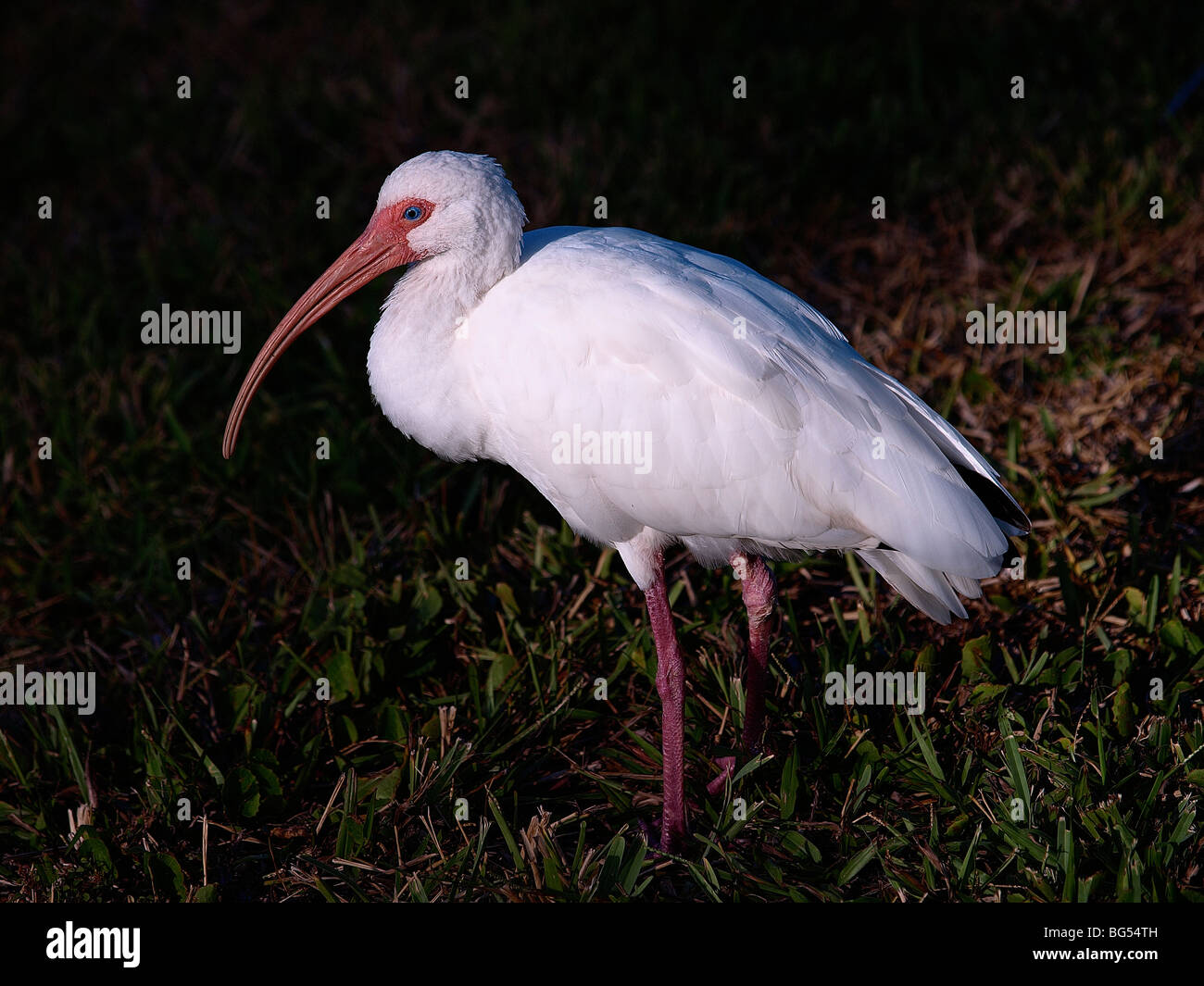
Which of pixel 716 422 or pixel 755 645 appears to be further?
pixel 755 645

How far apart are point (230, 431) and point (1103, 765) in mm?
2762

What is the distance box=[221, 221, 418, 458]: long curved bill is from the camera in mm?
3355

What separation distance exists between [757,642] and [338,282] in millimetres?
1682

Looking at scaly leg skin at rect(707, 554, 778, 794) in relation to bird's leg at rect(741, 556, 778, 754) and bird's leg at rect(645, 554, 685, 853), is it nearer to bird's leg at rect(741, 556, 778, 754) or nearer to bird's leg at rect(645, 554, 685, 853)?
bird's leg at rect(741, 556, 778, 754)

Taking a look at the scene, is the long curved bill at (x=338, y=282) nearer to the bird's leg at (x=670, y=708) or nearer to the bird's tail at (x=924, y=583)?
the bird's leg at (x=670, y=708)

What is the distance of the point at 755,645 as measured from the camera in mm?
3455

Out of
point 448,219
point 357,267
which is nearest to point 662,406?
point 448,219

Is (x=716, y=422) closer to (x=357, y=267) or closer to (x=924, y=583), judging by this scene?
(x=924, y=583)

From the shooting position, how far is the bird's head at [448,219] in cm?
321

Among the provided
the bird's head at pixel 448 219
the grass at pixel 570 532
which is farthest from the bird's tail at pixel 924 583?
the bird's head at pixel 448 219

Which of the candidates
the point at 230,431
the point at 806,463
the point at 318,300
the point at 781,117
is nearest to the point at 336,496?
the point at 230,431

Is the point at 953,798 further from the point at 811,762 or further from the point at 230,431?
the point at 230,431

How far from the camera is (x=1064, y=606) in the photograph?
373cm

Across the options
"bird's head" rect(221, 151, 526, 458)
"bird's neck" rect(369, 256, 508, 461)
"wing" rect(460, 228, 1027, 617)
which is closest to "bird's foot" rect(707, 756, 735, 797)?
"wing" rect(460, 228, 1027, 617)
